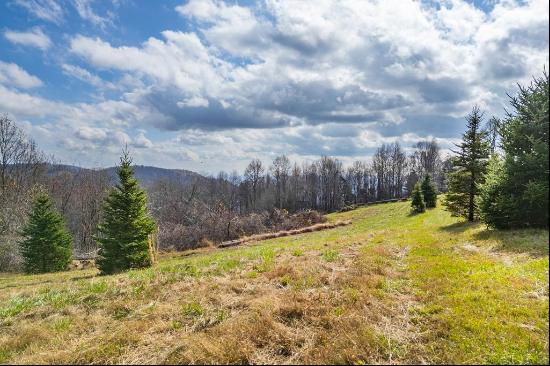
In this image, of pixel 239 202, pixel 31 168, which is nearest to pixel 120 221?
pixel 31 168

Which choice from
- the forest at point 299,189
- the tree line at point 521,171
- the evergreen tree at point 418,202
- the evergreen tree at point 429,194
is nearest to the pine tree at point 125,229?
the forest at point 299,189

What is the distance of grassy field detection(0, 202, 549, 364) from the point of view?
5.08m

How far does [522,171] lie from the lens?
1467 cm

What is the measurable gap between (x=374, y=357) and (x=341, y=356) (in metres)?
0.47

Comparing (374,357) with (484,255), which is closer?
(374,357)

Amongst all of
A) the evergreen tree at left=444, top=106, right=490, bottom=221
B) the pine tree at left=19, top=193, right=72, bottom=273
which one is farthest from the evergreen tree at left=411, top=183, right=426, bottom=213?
the pine tree at left=19, top=193, right=72, bottom=273

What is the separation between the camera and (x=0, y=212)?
115 ft

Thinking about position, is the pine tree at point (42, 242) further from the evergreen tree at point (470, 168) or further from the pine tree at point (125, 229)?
the evergreen tree at point (470, 168)

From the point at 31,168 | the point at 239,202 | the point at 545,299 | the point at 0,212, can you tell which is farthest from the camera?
the point at 239,202

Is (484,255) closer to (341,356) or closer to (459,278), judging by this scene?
(459,278)

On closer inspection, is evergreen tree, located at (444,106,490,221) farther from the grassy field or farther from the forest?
the grassy field

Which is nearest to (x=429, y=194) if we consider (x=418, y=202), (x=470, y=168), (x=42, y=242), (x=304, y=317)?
(x=418, y=202)

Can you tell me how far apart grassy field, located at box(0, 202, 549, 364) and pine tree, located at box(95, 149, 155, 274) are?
36.1 feet

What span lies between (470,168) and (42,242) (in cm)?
3241
